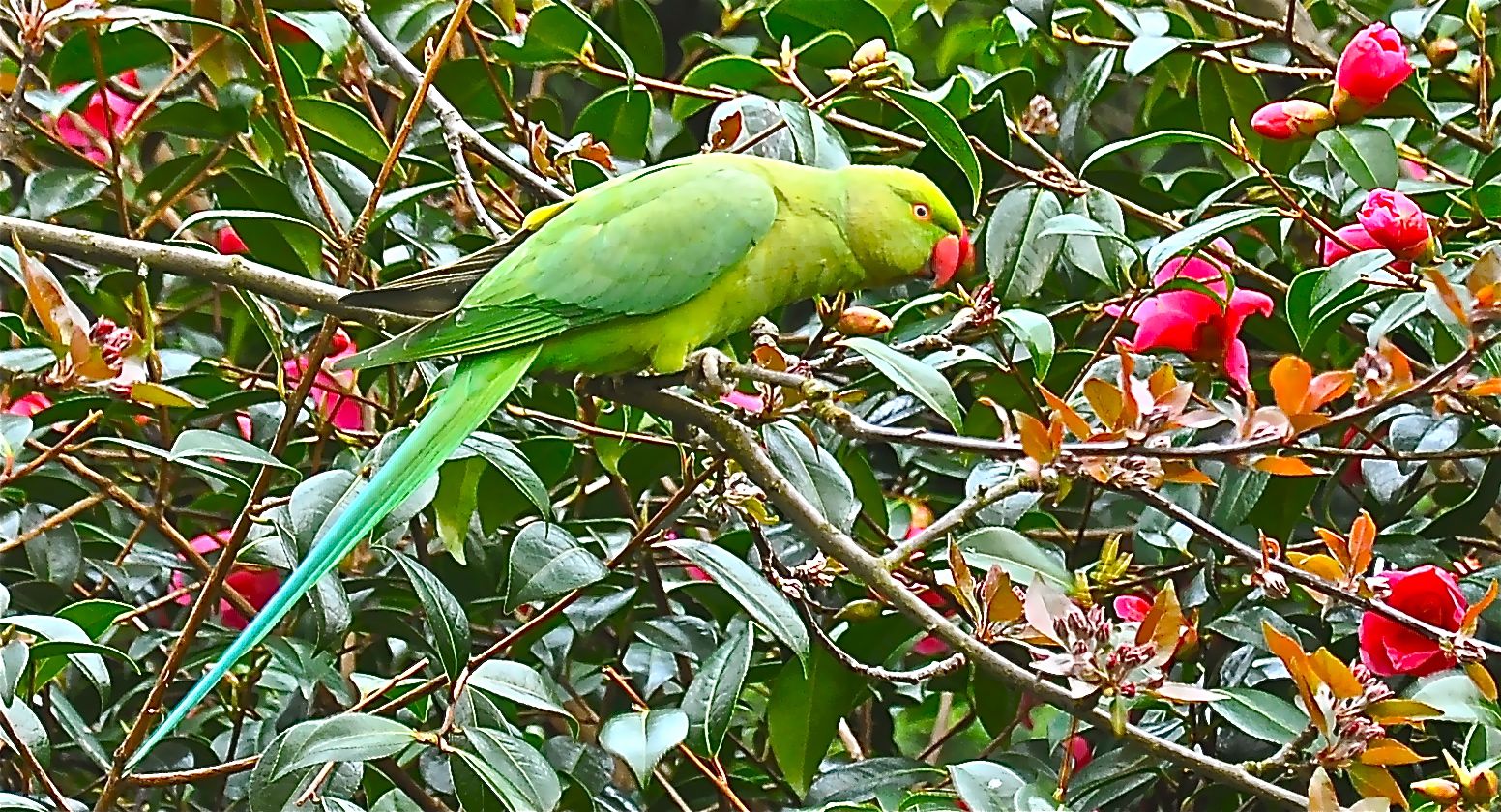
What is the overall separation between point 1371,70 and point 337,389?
94cm

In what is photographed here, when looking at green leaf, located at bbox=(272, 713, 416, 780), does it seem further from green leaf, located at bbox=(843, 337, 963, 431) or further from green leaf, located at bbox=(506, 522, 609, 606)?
green leaf, located at bbox=(843, 337, 963, 431)

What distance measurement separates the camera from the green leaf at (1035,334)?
995 mm

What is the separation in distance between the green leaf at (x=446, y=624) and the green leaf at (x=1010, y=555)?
39 cm

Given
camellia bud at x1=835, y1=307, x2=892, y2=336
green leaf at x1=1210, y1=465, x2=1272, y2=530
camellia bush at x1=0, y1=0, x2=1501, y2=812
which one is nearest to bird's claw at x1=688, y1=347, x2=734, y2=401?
camellia bush at x1=0, y1=0, x2=1501, y2=812

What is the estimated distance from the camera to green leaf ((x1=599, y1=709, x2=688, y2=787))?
38.0 inches

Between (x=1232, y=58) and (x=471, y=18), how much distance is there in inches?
31.7

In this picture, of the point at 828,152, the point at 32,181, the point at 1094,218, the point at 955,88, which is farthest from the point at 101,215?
the point at 1094,218

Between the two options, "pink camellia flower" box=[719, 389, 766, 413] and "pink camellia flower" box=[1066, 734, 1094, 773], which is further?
"pink camellia flower" box=[1066, 734, 1094, 773]

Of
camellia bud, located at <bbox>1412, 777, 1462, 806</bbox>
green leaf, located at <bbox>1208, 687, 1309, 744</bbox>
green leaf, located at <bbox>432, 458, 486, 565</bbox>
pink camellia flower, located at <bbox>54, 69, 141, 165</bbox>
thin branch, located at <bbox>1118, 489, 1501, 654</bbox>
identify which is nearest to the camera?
camellia bud, located at <bbox>1412, 777, 1462, 806</bbox>

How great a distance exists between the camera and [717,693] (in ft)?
3.46

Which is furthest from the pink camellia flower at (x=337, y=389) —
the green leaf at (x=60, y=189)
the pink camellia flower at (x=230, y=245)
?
the green leaf at (x=60, y=189)

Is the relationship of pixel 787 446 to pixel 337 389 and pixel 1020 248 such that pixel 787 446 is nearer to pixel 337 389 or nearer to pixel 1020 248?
pixel 1020 248

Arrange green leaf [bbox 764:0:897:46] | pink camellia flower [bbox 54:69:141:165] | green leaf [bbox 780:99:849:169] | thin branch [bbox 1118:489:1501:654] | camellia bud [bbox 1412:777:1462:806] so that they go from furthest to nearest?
pink camellia flower [bbox 54:69:141:165]
green leaf [bbox 764:0:897:46]
green leaf [bbox 780:99:849:169]
thin branch [bbox 1118:489:1501:654]
camellia bud [bbox 1412:777:1462:806]

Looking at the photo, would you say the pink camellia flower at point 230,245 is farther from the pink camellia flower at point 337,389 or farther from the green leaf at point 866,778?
the green leaf at point 866,778
